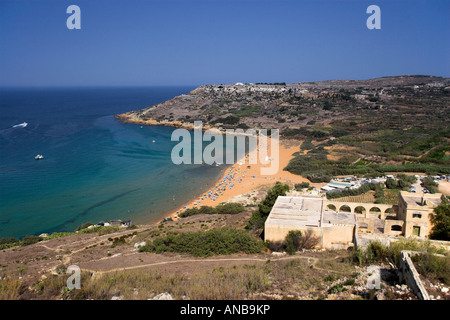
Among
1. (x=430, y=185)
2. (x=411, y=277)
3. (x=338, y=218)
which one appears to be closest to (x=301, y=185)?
(x=430, y=185)

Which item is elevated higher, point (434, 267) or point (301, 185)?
point (434, 267)

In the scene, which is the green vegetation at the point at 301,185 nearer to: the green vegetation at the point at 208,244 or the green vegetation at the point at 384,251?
the green vegetation at the point at 208,244

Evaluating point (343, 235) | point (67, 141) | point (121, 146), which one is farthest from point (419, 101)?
point (67, 141)

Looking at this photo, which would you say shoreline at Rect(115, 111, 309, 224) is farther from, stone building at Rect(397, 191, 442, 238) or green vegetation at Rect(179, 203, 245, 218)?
stone building at Rect(397, 191, 442, 238)

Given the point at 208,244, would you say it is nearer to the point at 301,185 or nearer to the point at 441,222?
the point at 441,222

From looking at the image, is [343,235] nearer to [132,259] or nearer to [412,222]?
[412,222]

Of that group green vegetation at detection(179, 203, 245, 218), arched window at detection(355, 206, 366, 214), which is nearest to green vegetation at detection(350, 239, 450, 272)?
arched window at detection(355, 206, 366, 214)
